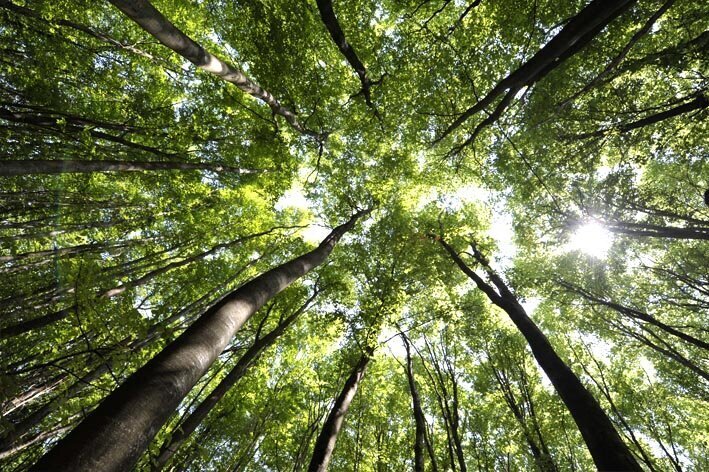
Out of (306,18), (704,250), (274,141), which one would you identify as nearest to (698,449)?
(704,250)

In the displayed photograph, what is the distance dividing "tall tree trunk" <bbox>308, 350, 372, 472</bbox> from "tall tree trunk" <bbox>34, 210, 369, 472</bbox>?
443 centimetres

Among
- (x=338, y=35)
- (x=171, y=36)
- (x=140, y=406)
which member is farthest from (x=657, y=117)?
(x=140, y=406)

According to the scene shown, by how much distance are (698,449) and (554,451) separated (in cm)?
993

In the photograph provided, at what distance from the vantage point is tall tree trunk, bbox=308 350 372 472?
5463mm

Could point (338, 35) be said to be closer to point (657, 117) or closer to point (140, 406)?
point (140, 406)

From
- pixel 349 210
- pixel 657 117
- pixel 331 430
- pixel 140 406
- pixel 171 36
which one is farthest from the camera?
pixel 349 210

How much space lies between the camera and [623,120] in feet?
21.4

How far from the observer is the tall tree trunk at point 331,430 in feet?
17.9

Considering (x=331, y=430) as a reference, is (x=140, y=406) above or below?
below

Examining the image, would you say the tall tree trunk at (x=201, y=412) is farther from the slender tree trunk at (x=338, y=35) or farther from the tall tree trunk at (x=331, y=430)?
the slender tree trunk at (x=338, y=35)

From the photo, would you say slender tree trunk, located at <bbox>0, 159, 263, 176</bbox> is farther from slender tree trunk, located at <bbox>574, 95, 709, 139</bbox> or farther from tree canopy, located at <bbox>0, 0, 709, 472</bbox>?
slender tree trunk, located at <bbox>574, 95, 709, 139</bbox>

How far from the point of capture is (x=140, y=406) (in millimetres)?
1588

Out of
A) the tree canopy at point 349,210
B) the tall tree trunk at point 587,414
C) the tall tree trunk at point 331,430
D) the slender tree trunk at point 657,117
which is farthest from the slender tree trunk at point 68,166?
the slender tree trunk at point 657,117

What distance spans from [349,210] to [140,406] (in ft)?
33.0
